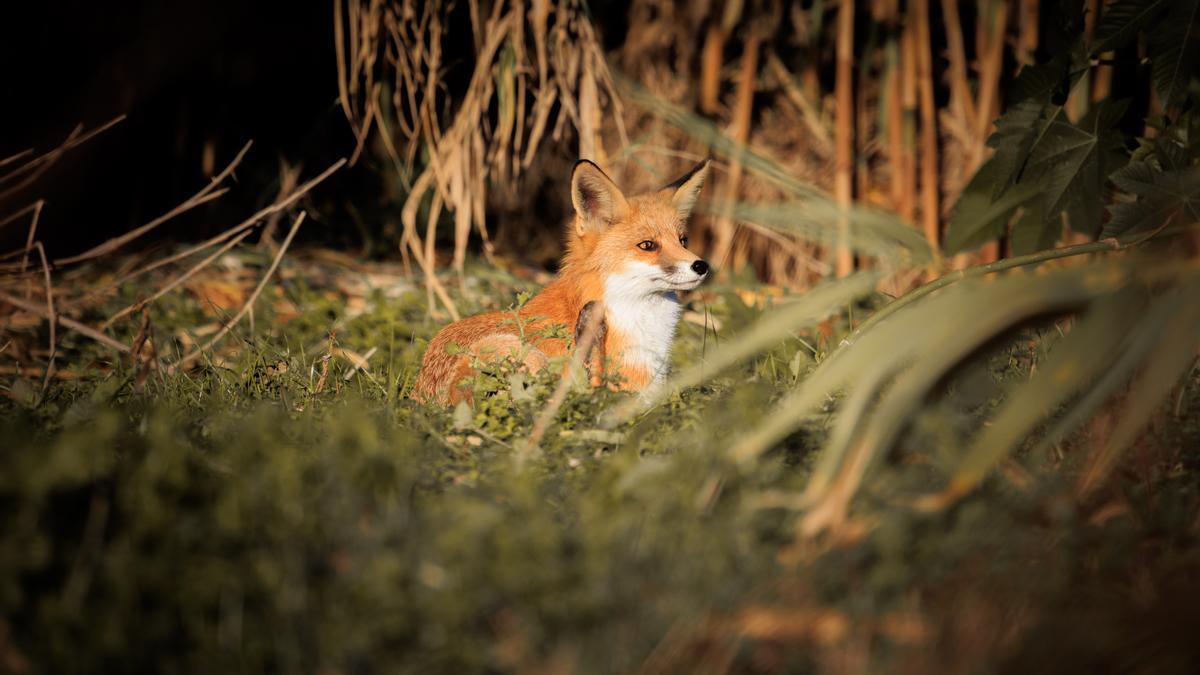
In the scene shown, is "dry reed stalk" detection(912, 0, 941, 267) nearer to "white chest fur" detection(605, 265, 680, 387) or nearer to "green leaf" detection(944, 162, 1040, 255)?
"green leaf" detection(944, 162, 1040, 255)

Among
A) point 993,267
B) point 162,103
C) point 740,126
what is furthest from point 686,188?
point 162,103

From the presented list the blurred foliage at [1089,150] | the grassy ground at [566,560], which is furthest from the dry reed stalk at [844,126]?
the grassy ground at [566,560]

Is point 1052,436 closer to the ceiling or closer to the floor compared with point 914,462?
closer to the ceiling

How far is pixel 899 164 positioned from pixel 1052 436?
3.94m

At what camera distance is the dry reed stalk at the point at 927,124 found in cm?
547

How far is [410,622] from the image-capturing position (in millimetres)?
1729

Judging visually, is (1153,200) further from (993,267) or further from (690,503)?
(690,503)

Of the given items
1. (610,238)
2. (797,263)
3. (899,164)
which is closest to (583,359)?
(610,238)

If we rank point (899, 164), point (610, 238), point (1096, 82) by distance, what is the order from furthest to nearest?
point (899, 164)
point (1096, 82)
point (610, 238)

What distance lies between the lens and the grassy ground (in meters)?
1.68

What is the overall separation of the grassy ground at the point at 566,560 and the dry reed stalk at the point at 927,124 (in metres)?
3.32

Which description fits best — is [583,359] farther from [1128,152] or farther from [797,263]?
[797,263]

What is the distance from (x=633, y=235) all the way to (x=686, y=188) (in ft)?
1.21

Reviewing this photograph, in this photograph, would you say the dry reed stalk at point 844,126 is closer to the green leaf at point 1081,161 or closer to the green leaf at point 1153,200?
the green leaf at point 1081,161
